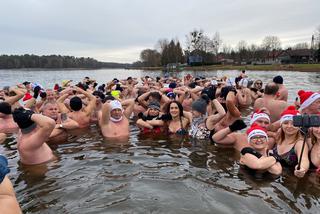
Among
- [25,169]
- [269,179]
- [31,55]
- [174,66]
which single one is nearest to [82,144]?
[25,169]

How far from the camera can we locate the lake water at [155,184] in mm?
4422

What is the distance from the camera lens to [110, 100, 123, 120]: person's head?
7698 mm

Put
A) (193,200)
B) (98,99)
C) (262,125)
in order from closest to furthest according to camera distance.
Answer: (193,200) → (262,125) → (98,99)

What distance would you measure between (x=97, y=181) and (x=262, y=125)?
3371 millimetres

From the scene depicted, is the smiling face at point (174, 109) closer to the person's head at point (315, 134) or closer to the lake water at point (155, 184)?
the lake water at point (155, 184)

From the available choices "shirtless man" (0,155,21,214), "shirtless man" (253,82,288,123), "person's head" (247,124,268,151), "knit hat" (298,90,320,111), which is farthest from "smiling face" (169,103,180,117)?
"shirtless man" (0,155,21,214)

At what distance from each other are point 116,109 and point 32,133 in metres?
2.65

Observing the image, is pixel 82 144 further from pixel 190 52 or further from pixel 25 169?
pixel 190 52

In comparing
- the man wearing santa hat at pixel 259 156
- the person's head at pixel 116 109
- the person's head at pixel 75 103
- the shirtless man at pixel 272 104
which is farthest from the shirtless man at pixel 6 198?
the shirtless man at pixel 272 104

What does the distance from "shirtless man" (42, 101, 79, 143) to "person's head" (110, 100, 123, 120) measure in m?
1.02

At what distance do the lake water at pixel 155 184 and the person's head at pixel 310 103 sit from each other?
4.47 feet

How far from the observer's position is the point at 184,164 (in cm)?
630

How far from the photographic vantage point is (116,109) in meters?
7.77

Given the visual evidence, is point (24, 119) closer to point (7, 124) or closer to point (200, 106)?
point (200, 106)
